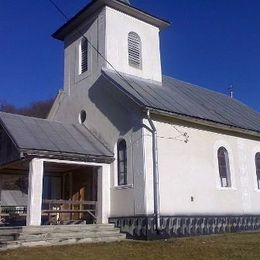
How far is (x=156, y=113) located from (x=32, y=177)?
540 centimetres

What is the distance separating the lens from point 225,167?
1931 cm

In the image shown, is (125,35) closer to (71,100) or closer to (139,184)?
(71,100)

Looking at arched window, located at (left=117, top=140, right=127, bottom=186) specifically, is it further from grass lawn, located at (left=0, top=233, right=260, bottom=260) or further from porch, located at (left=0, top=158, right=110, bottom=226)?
grass lawn, located at (left=0, top=233, right=260, bottom=260)

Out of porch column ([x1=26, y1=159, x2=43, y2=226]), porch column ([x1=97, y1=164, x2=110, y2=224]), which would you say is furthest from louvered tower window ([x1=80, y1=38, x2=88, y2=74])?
porch column ([x1=26, y1=159, x2=43, y2=226])

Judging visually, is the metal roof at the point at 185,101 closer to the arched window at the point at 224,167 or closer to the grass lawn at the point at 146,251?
the arched window at the point at 224,167

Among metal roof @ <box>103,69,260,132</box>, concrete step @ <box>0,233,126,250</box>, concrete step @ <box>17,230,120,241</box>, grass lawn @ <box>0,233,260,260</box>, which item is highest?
metal roof @ <box>103,69,260,132</box>

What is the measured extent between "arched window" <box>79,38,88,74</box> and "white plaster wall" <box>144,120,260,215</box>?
6319mm

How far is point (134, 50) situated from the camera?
67.8 ft

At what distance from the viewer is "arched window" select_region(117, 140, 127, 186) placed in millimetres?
16578

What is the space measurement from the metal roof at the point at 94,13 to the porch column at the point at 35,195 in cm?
898

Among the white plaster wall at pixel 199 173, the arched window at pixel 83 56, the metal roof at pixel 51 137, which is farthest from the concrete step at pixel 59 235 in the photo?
the arched window at pixel 83 56

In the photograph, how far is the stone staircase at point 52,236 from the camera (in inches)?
496

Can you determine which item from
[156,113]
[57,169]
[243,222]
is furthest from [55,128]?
[243,222]

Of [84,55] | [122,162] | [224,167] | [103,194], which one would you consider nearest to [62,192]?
[103,194]
